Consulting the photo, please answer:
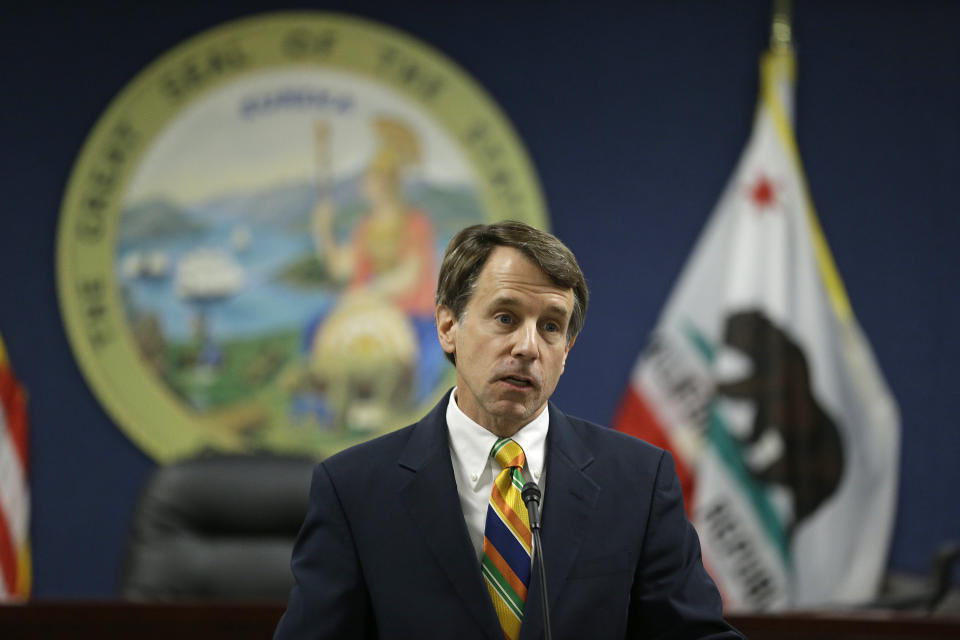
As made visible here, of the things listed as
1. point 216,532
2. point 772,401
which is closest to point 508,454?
point 216,532

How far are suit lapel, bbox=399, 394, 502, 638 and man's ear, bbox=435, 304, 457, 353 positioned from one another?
11 cm

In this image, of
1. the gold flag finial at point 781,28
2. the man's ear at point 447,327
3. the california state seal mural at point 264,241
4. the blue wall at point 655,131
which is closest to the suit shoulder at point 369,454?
the man's ear at point 447,327

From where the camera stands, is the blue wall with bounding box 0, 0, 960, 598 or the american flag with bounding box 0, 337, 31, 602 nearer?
the american flag with bounding box 0, 337, 31, 602

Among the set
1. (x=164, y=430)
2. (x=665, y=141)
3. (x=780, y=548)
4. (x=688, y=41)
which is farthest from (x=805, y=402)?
(x=164, y=430)

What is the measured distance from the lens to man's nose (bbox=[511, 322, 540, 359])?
4.47ft

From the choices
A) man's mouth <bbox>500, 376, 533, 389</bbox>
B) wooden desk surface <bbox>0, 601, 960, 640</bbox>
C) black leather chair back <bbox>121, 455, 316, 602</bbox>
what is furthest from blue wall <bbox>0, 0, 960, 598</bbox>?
man's mouth <bbox>500, 376, 533, 389</bbox>

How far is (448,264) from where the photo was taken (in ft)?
4.80

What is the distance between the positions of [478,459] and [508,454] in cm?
5

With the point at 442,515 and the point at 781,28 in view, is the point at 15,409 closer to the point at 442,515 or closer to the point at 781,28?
the point at 442,515

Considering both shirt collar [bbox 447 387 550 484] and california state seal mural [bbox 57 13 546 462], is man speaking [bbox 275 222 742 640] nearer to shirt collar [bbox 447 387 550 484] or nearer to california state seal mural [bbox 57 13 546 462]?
shirt collar [bbox 447 387 550 484]

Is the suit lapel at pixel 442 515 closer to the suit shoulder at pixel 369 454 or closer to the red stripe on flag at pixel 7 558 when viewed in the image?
the suit shoulder at pixel 369 454

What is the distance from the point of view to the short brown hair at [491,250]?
54.6 inches

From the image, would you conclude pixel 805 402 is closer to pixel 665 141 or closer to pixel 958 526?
pixel 958 526

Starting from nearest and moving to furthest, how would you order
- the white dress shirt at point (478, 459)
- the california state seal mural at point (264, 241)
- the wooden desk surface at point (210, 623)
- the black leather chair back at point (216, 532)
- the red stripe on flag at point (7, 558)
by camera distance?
the white dress shirt at point (478, 459)
the wooden desk surface at point (210, 623)
the black leather chair back at point (216, 532)
the red stripe on flag at point (7, 558)
the california state seal mural at point (264, 241)
